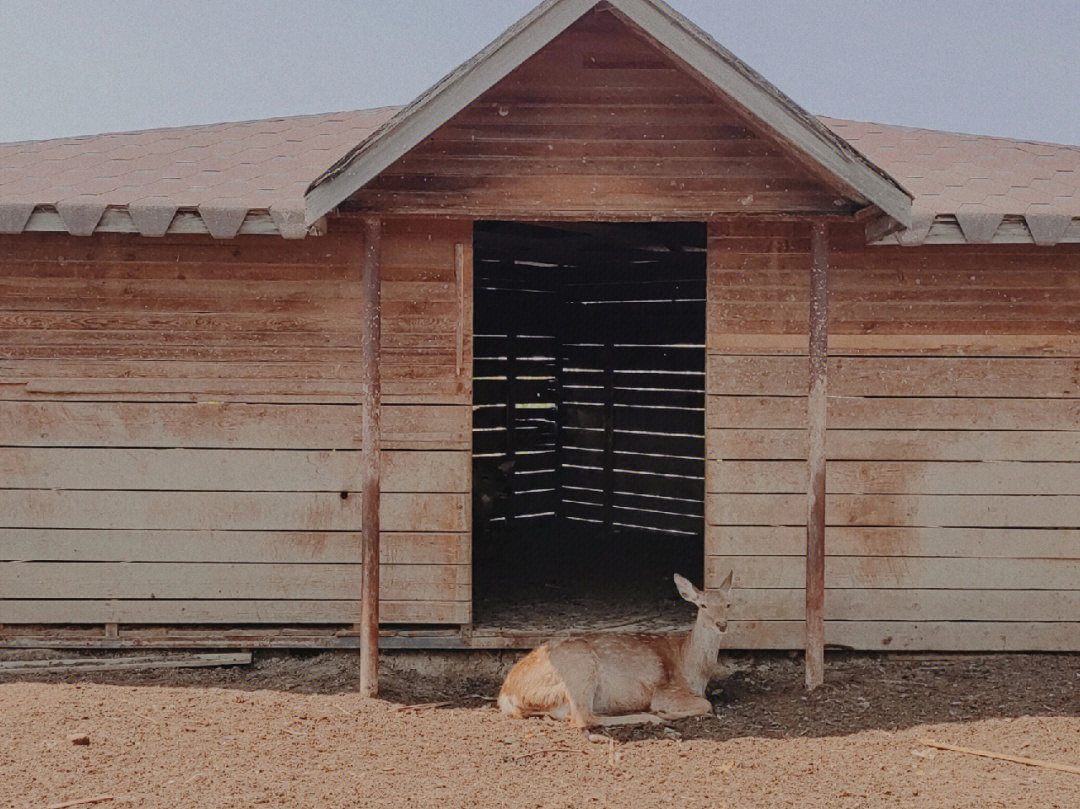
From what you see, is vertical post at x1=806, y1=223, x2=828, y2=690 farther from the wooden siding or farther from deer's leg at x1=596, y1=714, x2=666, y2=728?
deer's leg at x1=596, y1=714, x2=666, y2=728

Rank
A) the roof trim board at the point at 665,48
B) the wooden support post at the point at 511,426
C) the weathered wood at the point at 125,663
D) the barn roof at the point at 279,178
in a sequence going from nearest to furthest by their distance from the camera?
the roof trim board at the point at 665,48 → the barn roof at the point at 279,178 → the weathered wood at the point at 125,663 → the wooden support post at the point at 511,426

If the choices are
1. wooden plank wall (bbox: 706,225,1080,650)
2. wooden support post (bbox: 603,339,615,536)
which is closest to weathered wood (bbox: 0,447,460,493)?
wooden plank wall (bbox: 706,225,1080,650)

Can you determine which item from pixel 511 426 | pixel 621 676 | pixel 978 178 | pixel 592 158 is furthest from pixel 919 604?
pixel 511 426

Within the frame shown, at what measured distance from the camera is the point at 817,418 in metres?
6.20

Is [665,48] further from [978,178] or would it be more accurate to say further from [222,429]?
[222,429]

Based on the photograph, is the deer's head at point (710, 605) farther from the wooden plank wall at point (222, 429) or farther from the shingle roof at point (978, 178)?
the shingle roof at point (978, 178)

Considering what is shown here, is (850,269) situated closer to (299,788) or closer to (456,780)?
(456,780)

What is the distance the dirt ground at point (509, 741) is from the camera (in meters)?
4.80

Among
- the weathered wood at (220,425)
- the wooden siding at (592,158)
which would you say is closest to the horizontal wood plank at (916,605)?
the weathered wood at (220,425)

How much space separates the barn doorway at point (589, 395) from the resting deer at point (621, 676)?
12.1 ft

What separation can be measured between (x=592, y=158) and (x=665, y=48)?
2.62ft

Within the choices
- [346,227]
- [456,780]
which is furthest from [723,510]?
[346,227]

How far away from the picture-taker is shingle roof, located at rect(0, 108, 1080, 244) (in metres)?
6.04

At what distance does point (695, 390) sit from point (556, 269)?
2.53 meters
